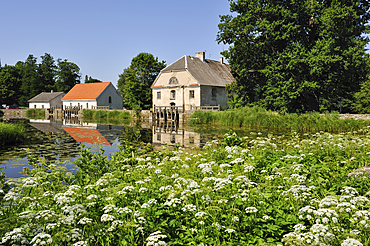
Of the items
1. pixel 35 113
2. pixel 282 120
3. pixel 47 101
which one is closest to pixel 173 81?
pixel 282 120

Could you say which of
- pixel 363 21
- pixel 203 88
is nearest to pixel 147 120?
pixel 203 88

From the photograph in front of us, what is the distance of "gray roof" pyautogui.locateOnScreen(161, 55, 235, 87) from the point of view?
35906mm

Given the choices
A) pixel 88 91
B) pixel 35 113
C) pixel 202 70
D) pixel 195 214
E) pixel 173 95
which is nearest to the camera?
pixel 195 214

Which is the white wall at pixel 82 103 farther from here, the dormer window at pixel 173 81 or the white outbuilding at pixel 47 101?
the dormer window at pixel 173 81

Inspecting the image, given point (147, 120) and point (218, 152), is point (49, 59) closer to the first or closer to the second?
point (147, 120)

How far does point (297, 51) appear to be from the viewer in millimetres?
21875

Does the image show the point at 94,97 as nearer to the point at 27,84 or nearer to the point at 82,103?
the point at 82,103

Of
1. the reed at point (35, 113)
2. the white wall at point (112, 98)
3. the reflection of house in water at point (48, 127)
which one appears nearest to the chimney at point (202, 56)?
the reflection of house in water at point (48, 127)

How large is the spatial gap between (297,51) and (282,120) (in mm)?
5777

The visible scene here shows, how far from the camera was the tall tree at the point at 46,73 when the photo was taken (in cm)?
7566

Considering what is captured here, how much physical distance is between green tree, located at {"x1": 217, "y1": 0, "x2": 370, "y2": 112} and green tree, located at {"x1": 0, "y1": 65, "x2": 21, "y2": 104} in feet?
208

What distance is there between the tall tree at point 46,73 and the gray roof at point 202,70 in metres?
51.7

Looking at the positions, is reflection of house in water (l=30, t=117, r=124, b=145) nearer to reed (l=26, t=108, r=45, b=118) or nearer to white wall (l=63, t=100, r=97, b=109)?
white wall (l=63, t=100, r=97, b=109)

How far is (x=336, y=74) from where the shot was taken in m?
21.8
